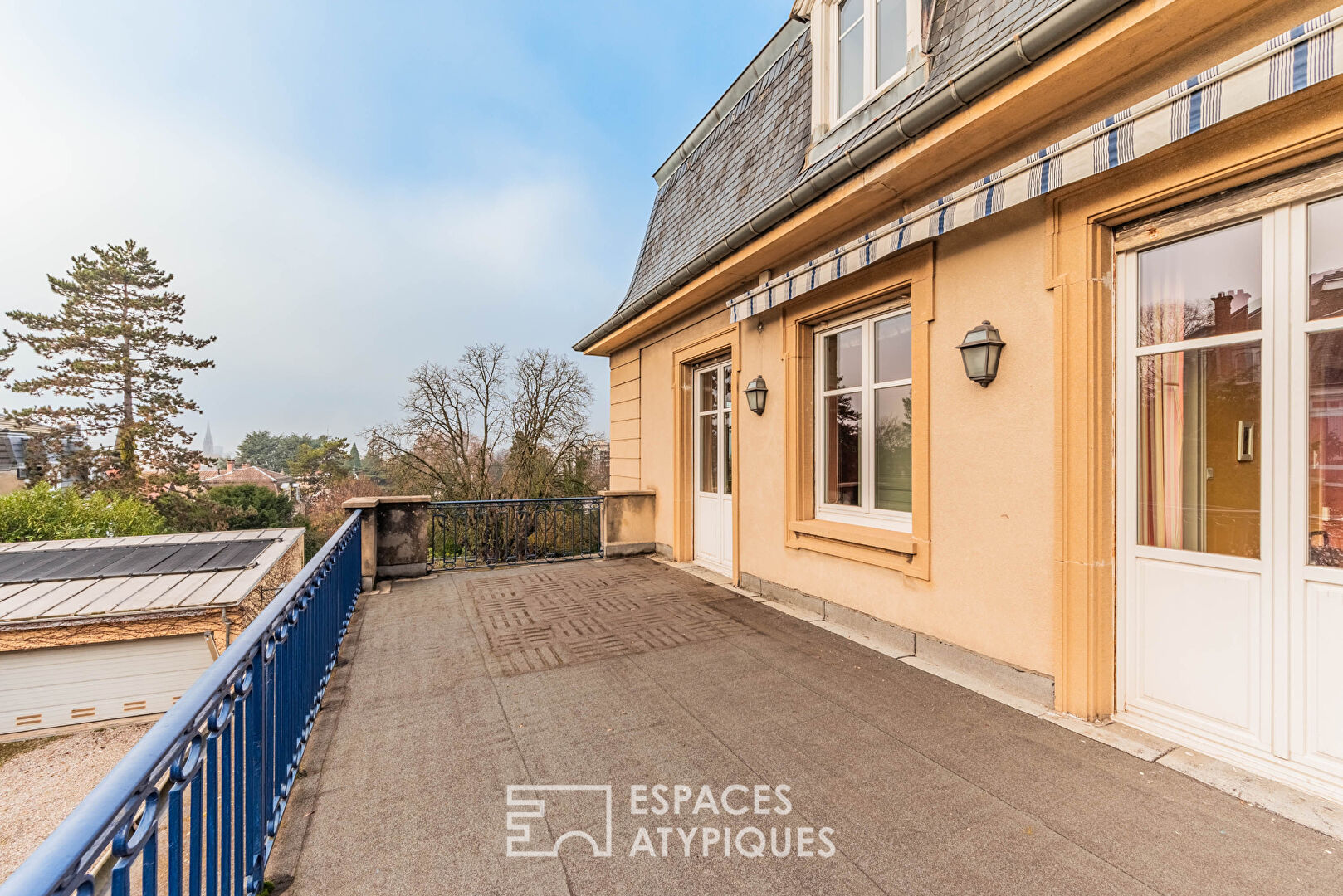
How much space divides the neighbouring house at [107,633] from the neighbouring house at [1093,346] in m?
7.93

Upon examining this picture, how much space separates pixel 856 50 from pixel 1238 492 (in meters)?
3.83

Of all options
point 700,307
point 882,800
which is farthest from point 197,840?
point 700,307

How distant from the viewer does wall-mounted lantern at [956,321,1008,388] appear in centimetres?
280

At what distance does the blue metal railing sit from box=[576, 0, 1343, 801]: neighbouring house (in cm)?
331

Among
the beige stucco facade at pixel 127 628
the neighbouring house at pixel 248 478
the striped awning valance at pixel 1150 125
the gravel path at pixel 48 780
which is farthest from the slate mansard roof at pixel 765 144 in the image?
the neighbouring house at pixel 248 478

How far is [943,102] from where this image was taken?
8.57 feet

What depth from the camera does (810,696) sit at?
274 cm

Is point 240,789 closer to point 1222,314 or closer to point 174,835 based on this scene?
point 174,835

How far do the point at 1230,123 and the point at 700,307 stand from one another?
13.9 feet

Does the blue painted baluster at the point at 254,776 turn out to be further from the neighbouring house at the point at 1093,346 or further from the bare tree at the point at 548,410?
the bare tree at the point at 548,410

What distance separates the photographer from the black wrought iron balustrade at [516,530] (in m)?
6.25

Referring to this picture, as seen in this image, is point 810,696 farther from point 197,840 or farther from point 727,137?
point 727,137

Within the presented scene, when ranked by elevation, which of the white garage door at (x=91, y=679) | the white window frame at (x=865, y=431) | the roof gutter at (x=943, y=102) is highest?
the roof gutter at (x=943, y=102)

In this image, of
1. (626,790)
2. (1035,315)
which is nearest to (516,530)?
(626,790)
